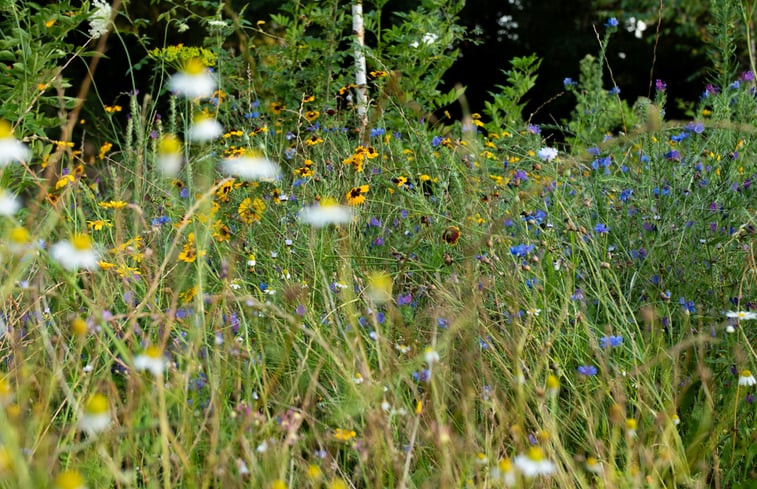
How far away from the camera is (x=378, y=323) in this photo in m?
1.92

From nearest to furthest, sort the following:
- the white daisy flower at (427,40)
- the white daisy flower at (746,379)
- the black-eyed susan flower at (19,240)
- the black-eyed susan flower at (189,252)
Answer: the black-eyed susan flower at (19,240), the white daisy flower at (746,379), the black-eyed susan flower at (189,252), the white daisy flower at (427,40)

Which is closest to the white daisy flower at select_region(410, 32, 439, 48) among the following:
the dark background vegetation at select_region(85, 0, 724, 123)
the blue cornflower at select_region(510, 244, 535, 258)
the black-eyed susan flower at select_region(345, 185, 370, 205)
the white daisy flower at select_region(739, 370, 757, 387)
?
the black-eyed susan flower at select_region(345, 185, 370, 205)

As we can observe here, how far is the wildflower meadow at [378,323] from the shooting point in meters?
1.37

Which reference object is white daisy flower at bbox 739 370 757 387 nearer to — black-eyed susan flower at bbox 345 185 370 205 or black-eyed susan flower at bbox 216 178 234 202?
black-eyed susan flower at bbox 345 185 370 205

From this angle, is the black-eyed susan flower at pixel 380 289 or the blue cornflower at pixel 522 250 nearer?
the black-eyed susan flower at pixel 380 289

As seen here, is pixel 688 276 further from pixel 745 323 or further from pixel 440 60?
pixel 440 60

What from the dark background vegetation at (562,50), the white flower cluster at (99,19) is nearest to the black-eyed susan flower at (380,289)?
the white flower cluster at (99,19)

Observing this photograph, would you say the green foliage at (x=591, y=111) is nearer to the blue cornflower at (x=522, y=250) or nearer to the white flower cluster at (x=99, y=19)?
the blue cornflower at (x=522, y=250)

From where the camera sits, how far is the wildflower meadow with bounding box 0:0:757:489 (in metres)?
1.37

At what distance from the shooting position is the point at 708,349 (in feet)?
6.69

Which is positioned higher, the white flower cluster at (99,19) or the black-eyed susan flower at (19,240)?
the white flower cluster at (99,19)

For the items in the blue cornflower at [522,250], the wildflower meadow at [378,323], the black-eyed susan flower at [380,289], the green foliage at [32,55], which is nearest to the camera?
the wildflower meadow at [378,323]

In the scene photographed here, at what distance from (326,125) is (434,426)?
2163 millimetres

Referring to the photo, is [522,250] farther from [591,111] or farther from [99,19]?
[99,19]
